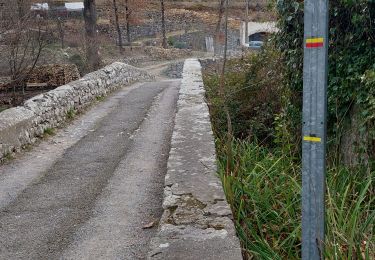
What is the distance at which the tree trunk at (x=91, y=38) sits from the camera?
21.4m

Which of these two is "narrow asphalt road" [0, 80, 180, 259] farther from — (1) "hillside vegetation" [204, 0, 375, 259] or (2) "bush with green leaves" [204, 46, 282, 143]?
(2) "bush with green leaves" [204, 46, 282, 143]

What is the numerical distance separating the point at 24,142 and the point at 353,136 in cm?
512

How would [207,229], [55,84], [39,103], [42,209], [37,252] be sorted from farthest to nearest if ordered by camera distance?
[55,84] < [39,103] < [42,209] < [37,252] < [207,229]

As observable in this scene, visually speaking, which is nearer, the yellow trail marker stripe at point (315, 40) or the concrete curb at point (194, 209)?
the yellow trail marker stripe at point (315, 40)

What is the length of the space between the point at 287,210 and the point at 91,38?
1913cm

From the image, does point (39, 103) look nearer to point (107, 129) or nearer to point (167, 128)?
point (107, 129)

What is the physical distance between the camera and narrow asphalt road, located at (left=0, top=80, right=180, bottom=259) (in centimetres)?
399

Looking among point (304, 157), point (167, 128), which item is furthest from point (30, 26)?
point (304, 157)

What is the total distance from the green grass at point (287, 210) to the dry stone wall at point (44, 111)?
3.67 m

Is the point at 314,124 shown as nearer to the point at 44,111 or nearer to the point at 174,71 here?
the point at 44,111

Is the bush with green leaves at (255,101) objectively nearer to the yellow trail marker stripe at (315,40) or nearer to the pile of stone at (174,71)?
the yellow trail marker stripe at (315,40)

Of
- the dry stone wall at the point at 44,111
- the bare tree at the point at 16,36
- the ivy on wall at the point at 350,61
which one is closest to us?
the ivy on wall at the point at 350,61

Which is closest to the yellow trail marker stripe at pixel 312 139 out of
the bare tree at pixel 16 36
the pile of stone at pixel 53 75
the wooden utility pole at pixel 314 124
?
the wooden utility pole at pixel 314 124

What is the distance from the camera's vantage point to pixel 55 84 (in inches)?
776
